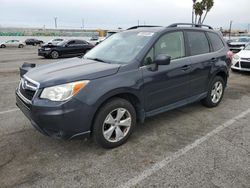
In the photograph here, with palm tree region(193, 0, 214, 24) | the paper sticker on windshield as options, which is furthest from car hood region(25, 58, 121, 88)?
palm tree region(193, 0, 214, 24)

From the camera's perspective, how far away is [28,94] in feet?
11.3

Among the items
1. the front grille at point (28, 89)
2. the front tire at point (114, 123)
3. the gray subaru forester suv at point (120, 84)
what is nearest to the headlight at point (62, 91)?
the gray subaru forester suv at point (120, 84)

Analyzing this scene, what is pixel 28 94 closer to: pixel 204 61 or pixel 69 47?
pixel 204 61

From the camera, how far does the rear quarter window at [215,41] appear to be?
5.29 meters

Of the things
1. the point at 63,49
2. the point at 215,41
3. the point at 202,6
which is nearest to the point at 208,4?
the point at 202,6

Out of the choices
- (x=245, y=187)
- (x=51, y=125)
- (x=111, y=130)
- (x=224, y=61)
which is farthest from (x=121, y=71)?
(x=224, y=61)

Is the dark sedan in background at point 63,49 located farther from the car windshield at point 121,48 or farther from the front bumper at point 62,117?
the front bumper at point 62,117

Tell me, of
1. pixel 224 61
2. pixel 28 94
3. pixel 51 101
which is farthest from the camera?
pixel 224 61

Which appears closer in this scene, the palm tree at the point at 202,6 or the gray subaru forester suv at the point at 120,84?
the gray subaru forester suv at the point at 120,84

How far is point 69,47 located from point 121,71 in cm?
1539

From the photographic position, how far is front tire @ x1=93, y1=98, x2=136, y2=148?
339 centimetres

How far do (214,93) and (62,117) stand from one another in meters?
3.64

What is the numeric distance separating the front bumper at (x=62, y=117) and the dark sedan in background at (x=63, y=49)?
1477cm

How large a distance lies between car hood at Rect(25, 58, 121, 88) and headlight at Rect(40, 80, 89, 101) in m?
0.06
